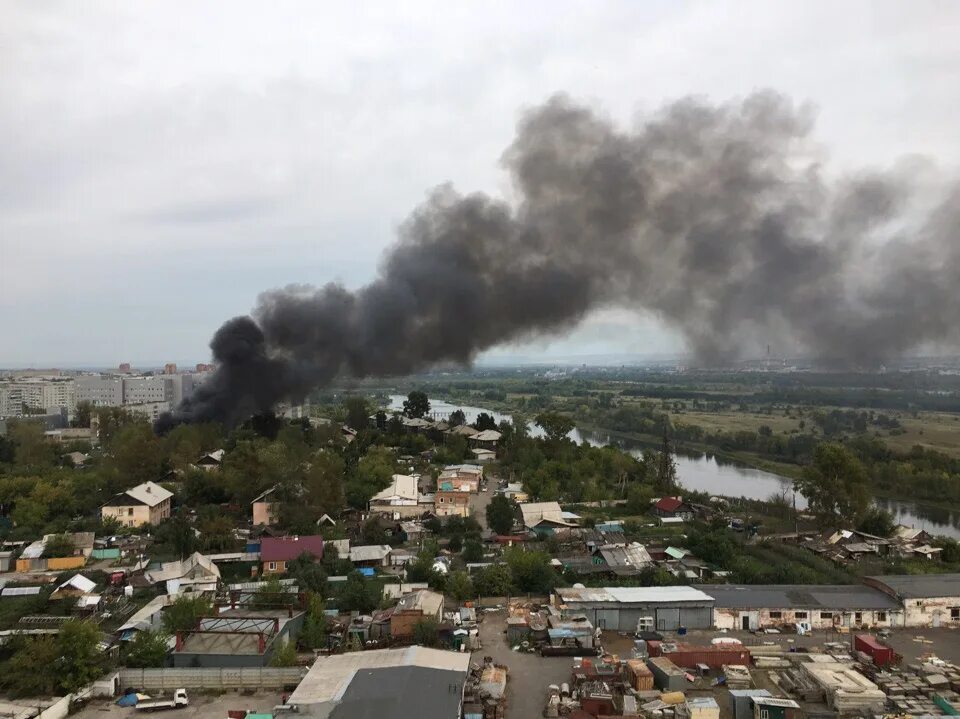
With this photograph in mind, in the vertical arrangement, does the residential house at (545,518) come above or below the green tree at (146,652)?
below

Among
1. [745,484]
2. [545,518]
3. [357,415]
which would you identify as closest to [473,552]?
[545,518]

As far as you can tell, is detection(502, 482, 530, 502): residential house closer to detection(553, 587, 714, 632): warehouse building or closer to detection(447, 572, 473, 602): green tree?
detection(447, 572, 473, 602): green tree

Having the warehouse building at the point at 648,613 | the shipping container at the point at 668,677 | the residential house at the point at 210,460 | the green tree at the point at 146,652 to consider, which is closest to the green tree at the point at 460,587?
the warehouse building at the point at 648,613

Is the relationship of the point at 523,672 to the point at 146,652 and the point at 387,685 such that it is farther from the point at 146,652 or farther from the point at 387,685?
the point at 146,652

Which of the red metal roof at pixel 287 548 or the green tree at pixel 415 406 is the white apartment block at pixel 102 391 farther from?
the red metal roof at pixel 287 548

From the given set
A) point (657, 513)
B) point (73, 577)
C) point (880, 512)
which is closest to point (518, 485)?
point (657, 513)
